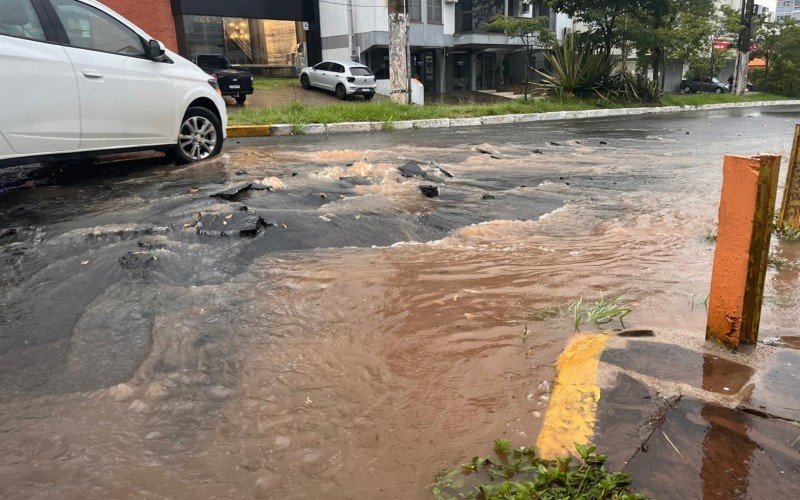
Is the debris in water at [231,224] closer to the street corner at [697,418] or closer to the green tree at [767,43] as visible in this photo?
the street corner at [697,418]

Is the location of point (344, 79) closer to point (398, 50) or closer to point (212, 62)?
point (212, 62)

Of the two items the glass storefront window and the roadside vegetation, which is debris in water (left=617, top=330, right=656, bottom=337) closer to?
the roadside vegetation

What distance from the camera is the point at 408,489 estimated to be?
1.86 m

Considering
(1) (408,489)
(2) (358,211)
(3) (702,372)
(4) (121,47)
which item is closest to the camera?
(1) (408,489)

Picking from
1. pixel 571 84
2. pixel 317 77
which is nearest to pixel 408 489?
pixel 571 84

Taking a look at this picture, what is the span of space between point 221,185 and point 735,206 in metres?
4.56

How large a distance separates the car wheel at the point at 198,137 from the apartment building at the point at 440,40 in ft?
64.0

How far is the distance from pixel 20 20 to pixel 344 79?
18.5 meters

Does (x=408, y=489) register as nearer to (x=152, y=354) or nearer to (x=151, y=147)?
(x=152, y=354)

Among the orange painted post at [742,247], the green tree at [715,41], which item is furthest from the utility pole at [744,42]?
the orange painted post at [742,247]

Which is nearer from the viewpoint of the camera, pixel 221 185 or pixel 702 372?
pixel 702 372

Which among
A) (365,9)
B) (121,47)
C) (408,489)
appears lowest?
(408,489)

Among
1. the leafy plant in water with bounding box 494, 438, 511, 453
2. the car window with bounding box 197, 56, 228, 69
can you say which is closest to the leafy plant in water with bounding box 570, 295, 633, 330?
the leafy plant in water with bounding box 494, 438, 511, 453

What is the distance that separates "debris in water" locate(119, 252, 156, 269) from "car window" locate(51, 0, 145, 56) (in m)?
2.64
